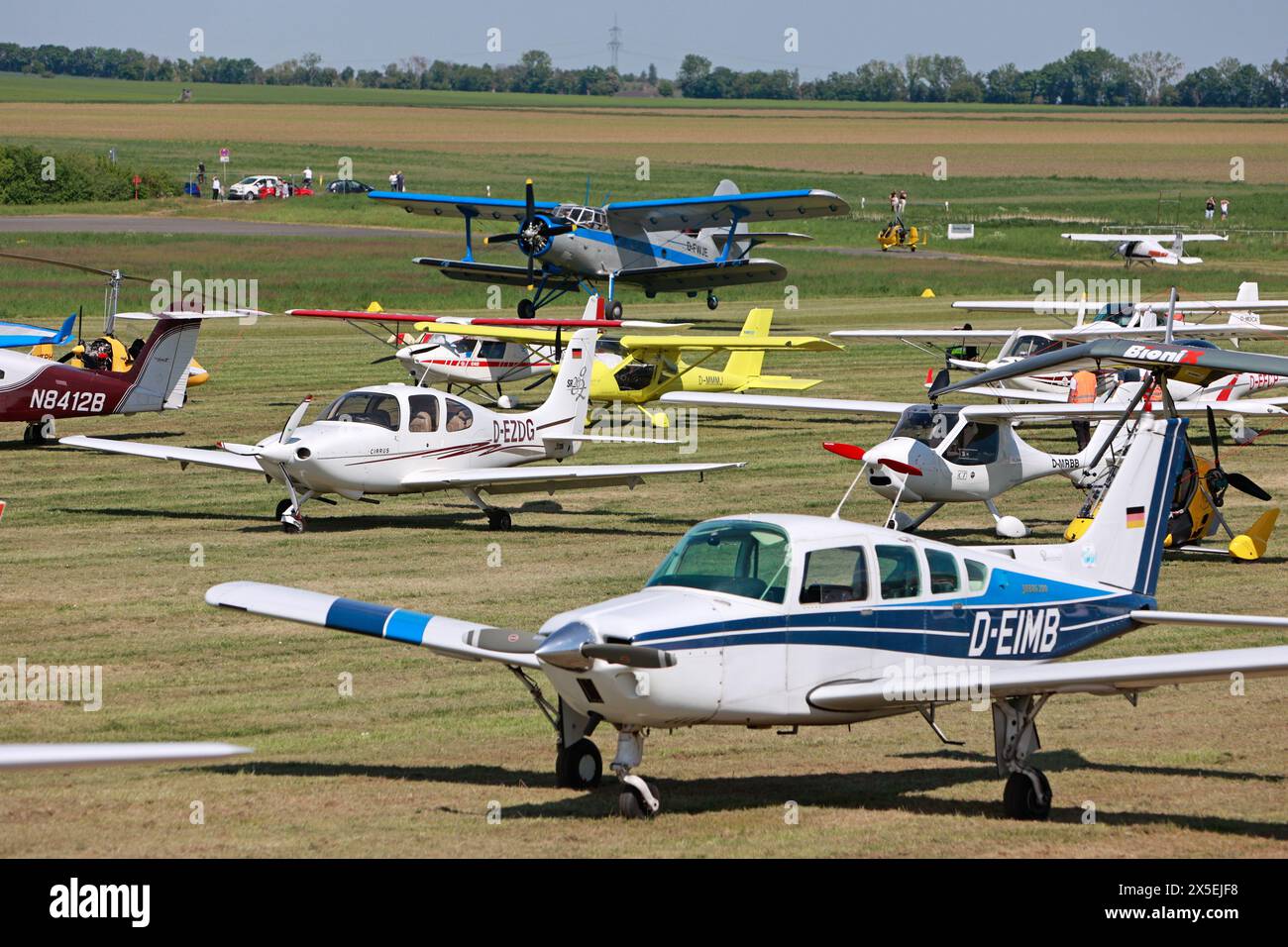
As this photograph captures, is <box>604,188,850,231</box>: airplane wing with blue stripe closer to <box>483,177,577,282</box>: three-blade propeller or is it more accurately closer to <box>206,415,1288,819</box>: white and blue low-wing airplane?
<box>483,177,577,282</box>: three-blade propeller

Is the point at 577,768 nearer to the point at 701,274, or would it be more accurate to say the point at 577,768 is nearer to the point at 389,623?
the point at 389,623

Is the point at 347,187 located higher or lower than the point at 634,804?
higher

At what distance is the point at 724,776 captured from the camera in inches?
428

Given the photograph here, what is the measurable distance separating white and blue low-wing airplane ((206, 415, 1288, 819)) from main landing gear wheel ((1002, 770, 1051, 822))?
1 cm

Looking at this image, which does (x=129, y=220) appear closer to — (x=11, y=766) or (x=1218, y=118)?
(x=11, y=766)

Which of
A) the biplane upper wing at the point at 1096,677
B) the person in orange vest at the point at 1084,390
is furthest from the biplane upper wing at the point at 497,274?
the biplane upper wing at the point at 1096,677

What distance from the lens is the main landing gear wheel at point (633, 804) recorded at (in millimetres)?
9547

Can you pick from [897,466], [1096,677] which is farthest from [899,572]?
[897,466]

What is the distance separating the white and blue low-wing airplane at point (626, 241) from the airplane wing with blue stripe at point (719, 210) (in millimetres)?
25

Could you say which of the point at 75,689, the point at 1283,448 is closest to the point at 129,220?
the point at 1283,448

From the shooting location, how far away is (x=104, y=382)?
88.5ft

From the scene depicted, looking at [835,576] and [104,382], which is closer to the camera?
[835,576]

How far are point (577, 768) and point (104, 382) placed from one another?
735 inches

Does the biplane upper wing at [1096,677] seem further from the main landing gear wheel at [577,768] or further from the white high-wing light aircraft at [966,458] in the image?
the white high-wing light aircraft at [966,458]
